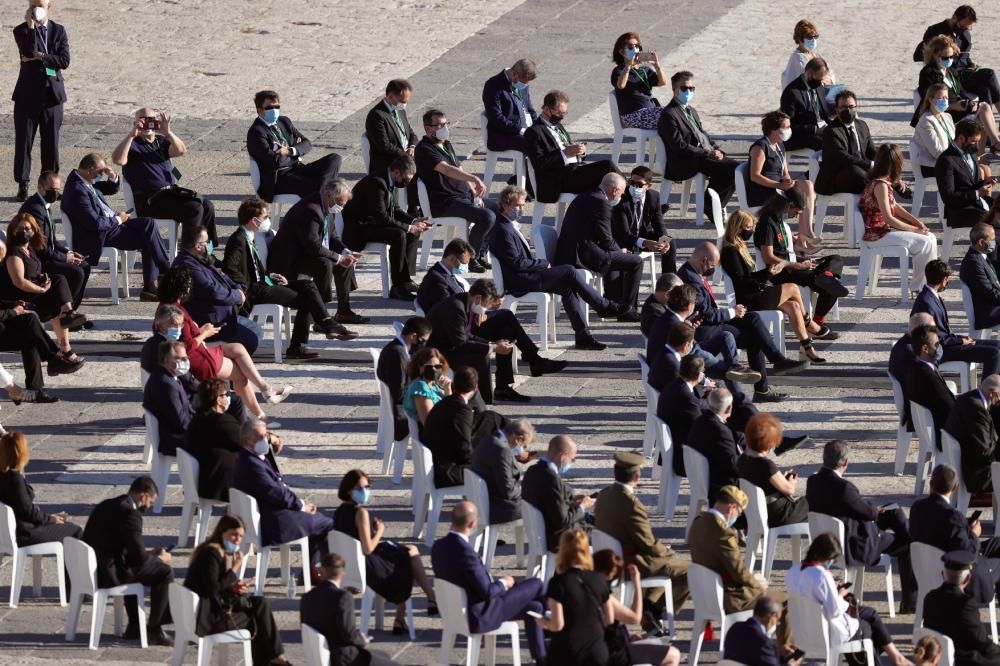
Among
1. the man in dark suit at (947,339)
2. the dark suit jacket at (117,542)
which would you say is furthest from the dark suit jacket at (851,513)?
the dark suit jacket at (117,542)

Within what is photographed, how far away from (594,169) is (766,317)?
2.75 m

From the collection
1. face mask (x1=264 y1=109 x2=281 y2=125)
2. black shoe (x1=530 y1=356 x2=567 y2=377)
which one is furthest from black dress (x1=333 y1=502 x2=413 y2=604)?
face mask (x1=264 y1=109 x2=281 y2=125)

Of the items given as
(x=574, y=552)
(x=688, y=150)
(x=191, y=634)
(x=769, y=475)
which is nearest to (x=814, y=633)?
(x=574, y=552)

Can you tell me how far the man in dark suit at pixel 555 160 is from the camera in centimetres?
1861

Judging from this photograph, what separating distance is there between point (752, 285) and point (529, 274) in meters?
1.57

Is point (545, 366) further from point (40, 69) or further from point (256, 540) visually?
point (40, 69)

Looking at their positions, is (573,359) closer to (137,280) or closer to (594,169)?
(594,169)

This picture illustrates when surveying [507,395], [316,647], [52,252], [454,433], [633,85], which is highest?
[633,85]

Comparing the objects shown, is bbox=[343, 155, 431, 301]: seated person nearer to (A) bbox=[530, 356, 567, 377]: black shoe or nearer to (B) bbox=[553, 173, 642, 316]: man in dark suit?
(B) bbox=[553, 173, 642, 316]: man in dark suit

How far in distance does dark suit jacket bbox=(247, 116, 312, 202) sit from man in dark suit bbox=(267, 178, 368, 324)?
1429 mm

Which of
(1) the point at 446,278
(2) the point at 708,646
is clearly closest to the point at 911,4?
(1) the point at 446,278

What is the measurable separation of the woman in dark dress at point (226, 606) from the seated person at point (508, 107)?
309 inches

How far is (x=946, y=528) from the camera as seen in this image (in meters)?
12.5

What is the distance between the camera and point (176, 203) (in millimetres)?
18172
